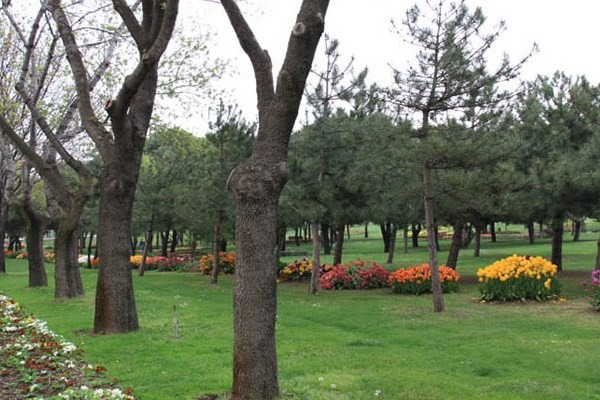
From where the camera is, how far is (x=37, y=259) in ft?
62.8

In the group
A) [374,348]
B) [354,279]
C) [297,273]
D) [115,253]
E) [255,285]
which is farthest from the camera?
[297,273]

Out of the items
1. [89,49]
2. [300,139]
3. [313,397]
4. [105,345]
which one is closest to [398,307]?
[300,139]

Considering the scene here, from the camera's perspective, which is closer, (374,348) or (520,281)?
(374,348)

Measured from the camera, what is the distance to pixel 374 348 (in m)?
8.16

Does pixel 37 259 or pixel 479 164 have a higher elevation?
pixel 479 164

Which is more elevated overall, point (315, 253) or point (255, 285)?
point (255, 285)

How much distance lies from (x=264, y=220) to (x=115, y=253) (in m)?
5.19

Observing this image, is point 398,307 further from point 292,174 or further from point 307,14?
point 307,14

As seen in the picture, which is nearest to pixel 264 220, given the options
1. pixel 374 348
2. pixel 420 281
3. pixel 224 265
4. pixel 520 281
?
pixel 374 348

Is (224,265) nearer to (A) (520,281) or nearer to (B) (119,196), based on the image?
(A) (520,281)

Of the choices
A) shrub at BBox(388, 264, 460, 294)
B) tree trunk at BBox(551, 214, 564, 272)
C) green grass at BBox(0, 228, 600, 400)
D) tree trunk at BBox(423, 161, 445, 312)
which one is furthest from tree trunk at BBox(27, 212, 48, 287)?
tree trunk at BBox(551, 214, 564, 272)

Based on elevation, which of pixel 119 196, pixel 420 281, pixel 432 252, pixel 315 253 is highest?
pixel 119 196

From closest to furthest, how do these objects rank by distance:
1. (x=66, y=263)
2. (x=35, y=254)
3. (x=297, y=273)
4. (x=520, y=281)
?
(x=520, y=281) < (x=66, y=263) < (x=35, y=254) < (x=297, y=273)

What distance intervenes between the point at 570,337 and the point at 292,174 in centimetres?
→ 913
